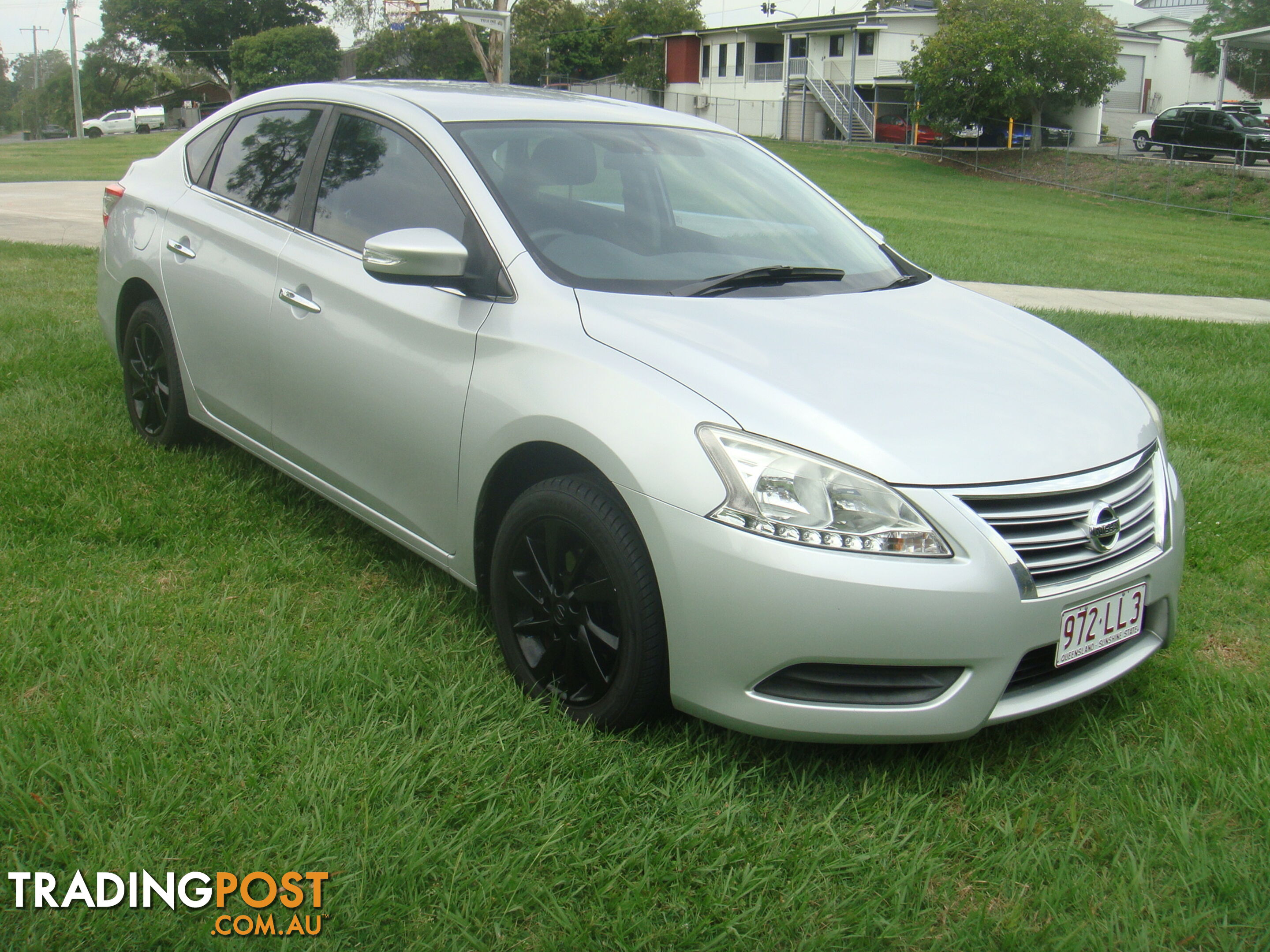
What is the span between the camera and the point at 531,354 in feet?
9.39

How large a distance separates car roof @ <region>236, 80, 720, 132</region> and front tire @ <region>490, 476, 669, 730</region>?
1435 millimetres

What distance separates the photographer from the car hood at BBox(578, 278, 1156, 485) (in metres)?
2.48

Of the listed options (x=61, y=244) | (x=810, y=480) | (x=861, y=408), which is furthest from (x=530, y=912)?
(x=61, y=244)

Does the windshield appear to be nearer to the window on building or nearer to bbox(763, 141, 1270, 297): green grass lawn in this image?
bbox(763, 141, 1270, 297): green grass lawn

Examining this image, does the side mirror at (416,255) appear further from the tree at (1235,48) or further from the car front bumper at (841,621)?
the tree at (1235,48)

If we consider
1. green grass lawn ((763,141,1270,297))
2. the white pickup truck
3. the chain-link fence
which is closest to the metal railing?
the chain-link fence

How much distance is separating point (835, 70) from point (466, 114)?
160 feet

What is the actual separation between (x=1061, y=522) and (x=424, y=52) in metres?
63.5

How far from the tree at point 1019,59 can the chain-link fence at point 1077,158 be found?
1.37 m

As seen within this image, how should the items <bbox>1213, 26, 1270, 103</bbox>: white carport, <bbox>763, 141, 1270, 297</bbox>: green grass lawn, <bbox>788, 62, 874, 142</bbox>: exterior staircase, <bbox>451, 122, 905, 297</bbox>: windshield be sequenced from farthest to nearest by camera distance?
<bbox>788, 62, 874, 142</bbox>: exterior staircase, <bbox>1213, 26, 1270, 103</bbox>: white carport, <bbox>763, 141, 1270, 297</bbox>: green grass lawn, <bbox>451, 122, 905, 297</bbox>: windshield

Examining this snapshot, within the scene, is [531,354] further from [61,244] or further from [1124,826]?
[61,244]

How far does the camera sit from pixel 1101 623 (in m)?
2.64

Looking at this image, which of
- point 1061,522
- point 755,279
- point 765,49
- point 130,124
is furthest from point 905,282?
point 130,124

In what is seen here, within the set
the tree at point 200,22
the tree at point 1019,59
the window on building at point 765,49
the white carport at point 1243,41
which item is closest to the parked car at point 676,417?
the white carport at point 1243,41
